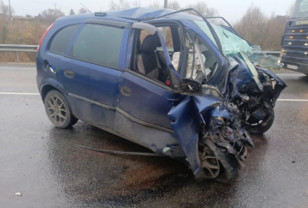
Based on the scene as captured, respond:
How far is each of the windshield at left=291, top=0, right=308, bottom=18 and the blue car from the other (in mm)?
6524

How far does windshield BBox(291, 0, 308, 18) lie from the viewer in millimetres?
9336

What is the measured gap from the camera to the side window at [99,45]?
3600mm

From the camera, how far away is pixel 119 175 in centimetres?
330

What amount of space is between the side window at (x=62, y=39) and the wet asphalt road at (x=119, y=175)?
133 cm

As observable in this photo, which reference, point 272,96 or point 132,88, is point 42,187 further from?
point 272,96

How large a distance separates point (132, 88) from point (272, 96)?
2.46m

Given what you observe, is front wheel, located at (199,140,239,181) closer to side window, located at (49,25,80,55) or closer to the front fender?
the front fender

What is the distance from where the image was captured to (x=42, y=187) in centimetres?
301

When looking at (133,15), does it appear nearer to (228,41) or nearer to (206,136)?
(228,41)

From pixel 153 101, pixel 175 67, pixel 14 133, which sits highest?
Result: pixel 175 67

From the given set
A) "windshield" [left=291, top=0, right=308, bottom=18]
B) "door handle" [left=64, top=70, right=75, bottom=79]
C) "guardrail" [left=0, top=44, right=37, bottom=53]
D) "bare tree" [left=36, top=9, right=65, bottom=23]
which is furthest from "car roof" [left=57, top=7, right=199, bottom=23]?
"bare tree" [left=36, top=9, right=65, bottom=23]

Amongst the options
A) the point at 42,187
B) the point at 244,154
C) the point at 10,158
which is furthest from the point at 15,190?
the point at 244,154

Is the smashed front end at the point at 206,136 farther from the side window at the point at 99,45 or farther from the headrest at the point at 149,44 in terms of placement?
the side window at the point at 99,45

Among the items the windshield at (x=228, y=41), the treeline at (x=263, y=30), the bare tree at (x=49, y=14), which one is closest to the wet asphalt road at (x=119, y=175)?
the windshield at (x=228, y=41)
